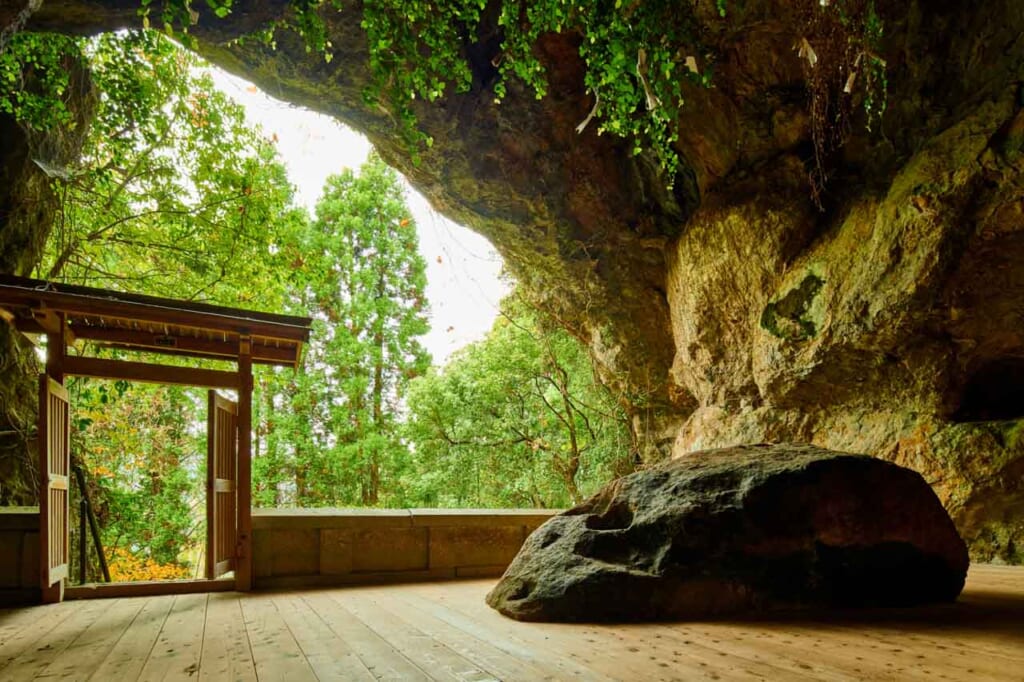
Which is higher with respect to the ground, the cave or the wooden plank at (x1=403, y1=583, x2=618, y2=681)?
the cave

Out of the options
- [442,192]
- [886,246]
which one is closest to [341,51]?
[442,192]

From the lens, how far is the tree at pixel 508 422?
42.6ft

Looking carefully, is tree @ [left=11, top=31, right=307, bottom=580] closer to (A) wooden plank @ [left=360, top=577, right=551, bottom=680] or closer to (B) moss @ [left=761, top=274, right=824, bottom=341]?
(A) wooden plank @ [left=360, top=577, right=551, bottom=680]

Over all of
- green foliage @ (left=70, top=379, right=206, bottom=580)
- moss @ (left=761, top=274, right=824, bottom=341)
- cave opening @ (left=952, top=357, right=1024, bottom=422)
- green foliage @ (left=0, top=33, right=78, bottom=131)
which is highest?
green foliage @ (left=0, top=33, right=78, bottom=131)

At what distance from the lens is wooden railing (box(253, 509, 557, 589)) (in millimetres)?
5496

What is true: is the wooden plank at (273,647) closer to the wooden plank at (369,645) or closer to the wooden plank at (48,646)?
the wooden plank at (369,645)

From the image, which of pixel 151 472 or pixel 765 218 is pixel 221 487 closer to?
pixel 765 218

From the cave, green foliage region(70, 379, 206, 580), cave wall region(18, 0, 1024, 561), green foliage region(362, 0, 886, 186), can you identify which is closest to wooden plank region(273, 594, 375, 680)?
the cave

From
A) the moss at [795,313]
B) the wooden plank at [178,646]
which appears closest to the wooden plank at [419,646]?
the wooden plank at [178,646]

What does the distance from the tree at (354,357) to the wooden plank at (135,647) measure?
10836mm

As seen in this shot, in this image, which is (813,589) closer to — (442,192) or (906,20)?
(906,20)

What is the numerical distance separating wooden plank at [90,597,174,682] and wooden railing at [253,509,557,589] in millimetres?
1114

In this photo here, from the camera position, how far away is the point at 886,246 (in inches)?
258

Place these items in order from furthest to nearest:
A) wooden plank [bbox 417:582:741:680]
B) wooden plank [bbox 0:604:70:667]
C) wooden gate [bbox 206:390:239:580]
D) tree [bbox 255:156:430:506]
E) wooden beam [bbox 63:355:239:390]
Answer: tree [bbox 255:156:430:506] < wooden gate [bbox 206:390:239:580] < wooden beam [bbox 63:355:239:390] < wooden plank [bbox 0:604:70:667] < wooden plank [bbox 417:582:741:680]
